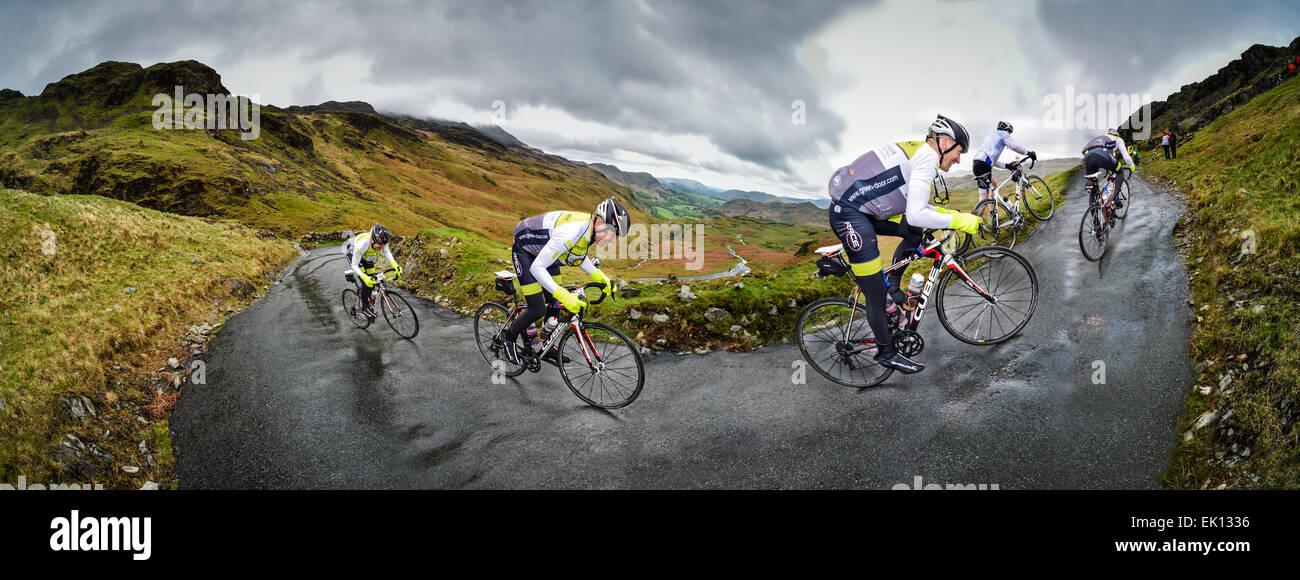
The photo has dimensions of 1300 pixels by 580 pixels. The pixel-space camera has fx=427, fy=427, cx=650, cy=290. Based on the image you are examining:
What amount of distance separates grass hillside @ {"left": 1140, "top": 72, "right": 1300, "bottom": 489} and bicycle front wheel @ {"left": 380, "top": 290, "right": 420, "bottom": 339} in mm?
13100

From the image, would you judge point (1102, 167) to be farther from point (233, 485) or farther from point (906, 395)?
point (233, 485)

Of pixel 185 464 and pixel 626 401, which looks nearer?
pixel 185 464

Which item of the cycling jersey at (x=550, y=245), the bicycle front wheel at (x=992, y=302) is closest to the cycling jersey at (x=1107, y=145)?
the bicycle front wheel at (x=992, y=302)

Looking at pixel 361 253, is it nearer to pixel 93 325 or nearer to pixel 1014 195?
pixel 93 325

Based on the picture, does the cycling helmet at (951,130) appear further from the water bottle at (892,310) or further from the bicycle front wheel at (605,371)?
the bicycle front wheel at (605,371)

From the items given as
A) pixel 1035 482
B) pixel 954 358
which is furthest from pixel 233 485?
pixel 954 358

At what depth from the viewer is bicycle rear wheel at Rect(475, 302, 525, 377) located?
8.18 m

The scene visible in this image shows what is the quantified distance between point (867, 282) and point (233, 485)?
8.89m

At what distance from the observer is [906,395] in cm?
582

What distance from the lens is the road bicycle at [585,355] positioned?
6.71 metres

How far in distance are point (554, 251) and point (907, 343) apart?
5.33 metres

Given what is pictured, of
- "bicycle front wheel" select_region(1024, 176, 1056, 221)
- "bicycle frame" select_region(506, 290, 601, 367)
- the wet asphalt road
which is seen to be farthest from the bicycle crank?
"bicycle front wheel" select_region(1024, 176, 1056, 221)
